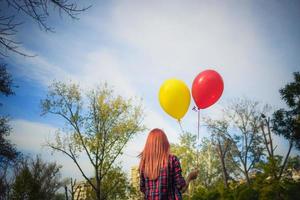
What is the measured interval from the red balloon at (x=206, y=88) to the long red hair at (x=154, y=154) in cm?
371

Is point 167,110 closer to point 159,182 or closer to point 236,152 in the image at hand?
point 159,182

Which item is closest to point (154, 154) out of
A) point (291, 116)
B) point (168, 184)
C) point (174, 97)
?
point (168, 184)

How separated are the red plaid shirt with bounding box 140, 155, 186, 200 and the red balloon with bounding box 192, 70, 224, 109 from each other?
Result: 391cm

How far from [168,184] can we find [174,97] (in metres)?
3.33

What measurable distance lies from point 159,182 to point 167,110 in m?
3.47

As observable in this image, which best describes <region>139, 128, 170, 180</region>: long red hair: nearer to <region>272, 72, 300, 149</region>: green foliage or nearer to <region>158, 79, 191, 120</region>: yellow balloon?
<region>158, 79, 191, 120</region>: yellow balloon

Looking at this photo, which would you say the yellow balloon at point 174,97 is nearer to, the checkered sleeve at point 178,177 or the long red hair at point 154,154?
the long red hair at point 154,154

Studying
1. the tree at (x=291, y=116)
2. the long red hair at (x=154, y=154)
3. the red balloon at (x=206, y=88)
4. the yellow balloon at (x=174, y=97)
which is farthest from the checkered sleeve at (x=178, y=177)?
the tree at (x=291, y=116)

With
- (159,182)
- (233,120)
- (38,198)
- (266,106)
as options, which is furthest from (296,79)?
(38,198)

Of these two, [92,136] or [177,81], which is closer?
[177,81]

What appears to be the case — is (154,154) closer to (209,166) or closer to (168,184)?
(168,184)

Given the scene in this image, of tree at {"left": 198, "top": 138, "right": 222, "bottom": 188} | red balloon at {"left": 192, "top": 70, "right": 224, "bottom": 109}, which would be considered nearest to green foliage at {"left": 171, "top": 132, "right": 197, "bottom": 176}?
tree at {"left": 198, "top": 138, "right": 222, "bottom": 188}

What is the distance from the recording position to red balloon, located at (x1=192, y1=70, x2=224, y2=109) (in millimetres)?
6539

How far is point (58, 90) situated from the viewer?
21.8 metres
